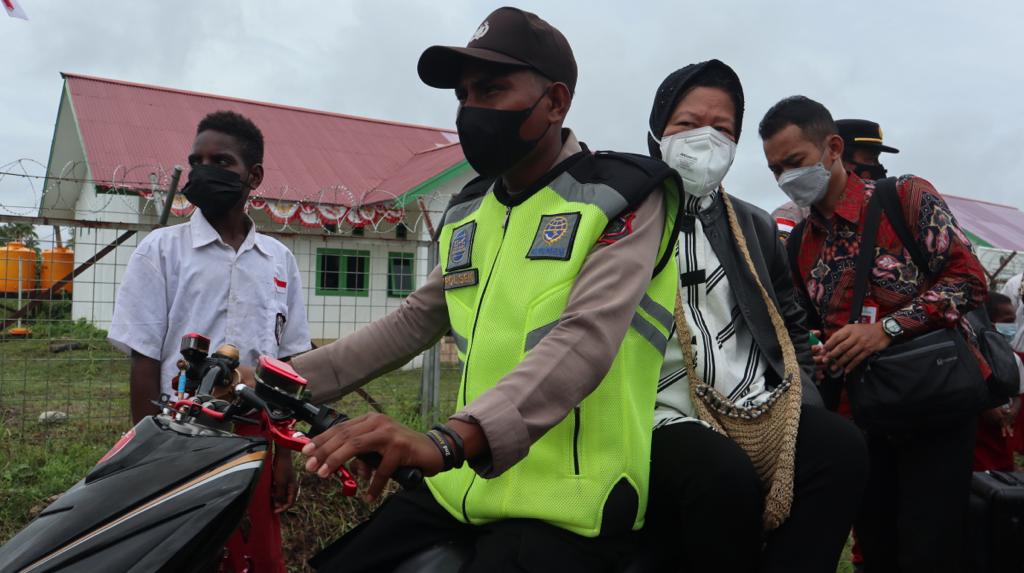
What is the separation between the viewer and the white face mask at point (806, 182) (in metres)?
3.02

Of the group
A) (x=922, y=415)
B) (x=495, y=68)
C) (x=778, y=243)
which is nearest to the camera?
(x=495, y=68)

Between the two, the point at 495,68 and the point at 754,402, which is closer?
the point at 495,68

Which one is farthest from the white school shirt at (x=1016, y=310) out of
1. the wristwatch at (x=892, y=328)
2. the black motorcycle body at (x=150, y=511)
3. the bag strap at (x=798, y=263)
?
the black motorcycle body at (x=150, y=511)

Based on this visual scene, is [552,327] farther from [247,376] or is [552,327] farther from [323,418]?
[247,376]

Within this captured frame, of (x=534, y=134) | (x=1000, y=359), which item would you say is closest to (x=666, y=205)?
(x=534, y=134)

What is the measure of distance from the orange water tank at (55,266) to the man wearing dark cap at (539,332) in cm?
446

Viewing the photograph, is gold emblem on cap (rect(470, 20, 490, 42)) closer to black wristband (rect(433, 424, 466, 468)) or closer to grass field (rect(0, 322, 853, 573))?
black wristband (rect(433, 424, 466, 468))

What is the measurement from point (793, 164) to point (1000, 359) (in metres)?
1.12

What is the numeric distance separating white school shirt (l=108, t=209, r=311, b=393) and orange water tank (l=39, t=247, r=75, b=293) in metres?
2.83

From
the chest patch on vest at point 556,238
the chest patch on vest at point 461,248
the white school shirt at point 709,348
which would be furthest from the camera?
the white school shirt at point 709,348

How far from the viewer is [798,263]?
3230mm

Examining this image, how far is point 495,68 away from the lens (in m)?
1.77

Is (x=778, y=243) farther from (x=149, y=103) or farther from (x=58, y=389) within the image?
(x=149, y=103)

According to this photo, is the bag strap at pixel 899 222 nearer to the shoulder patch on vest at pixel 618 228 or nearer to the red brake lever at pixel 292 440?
the shoulder patch on vest at pixel 618 228
